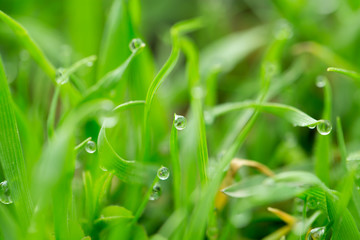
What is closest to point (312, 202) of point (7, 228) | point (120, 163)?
point (120, 163)

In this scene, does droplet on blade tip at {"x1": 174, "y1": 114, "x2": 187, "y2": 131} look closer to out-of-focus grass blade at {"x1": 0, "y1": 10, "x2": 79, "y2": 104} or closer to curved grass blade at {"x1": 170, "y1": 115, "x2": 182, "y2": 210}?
curved grass blade at {"x1": 170, "y1": 115, "x2": 182, "y2": 210}

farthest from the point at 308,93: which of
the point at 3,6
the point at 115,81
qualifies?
the point at 3,6

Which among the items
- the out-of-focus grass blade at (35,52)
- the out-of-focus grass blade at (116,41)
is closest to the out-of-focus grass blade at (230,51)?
the out-of-focus grass blade at (116,41)

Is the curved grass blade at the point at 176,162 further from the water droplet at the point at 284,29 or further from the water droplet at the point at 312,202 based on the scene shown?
the water droplet at the point at 284,29

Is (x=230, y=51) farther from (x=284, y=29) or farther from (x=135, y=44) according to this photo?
(x=135, y=44)

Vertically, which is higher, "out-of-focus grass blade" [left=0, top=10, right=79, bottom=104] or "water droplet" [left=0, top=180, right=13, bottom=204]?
"out-of-focus grass blade" [left=0, top=10, right=79, bottom=104]

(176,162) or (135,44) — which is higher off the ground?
(135,44)

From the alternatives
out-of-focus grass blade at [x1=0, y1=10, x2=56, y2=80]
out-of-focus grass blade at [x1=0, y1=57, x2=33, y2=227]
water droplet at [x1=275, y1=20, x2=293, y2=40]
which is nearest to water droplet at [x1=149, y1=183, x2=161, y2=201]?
out-of-focus grass blade at [x1=0, y1=57, x2=33, y2=227]
